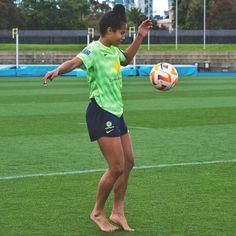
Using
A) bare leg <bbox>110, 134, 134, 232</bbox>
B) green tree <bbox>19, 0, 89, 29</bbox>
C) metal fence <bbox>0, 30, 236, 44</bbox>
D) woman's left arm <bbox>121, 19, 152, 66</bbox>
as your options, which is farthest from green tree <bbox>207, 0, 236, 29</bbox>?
bare leg <bbox>110, 134, 134, 232</bbox>

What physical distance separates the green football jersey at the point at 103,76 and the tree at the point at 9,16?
84574 mm

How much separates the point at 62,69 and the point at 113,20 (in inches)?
26.8

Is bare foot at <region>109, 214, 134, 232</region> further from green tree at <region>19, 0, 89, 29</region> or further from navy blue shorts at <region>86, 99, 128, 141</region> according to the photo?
green tree at <region>19, 0, 89, 29</region>

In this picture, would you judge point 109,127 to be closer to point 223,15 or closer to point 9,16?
point 9,16

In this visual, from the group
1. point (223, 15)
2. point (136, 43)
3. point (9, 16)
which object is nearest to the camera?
point (136, 43)

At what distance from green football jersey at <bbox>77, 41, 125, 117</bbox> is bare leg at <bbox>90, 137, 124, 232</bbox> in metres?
0.29

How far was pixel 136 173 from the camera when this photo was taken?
9711mm

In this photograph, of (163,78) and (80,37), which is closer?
(163,78)

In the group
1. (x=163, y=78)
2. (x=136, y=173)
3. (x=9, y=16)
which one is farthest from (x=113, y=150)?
(x=9, y=16)

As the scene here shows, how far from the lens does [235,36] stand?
77.9 meters

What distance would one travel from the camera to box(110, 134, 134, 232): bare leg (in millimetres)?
6758

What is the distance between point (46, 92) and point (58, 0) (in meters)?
73.2

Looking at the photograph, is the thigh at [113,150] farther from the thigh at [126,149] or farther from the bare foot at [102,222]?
the bare foot at [102,222]

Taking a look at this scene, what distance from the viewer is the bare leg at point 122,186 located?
676 cm
